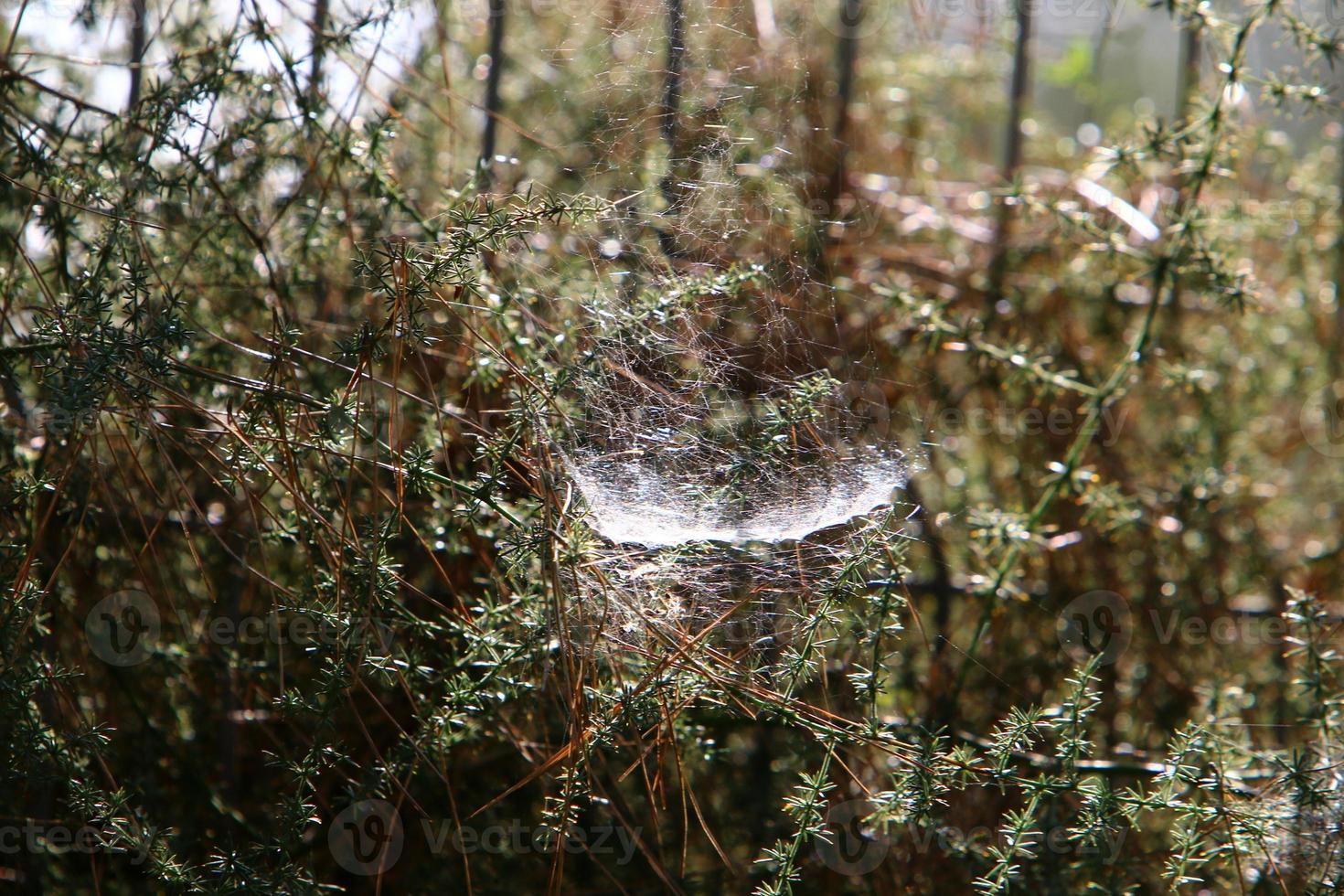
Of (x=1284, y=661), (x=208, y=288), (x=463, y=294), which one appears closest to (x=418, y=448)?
(x=463, y=294)

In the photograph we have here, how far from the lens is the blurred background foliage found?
1411 mm

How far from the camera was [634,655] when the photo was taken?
1.53 metres

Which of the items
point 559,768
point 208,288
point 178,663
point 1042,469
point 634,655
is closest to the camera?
point 634,655

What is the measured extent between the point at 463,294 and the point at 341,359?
23 cm

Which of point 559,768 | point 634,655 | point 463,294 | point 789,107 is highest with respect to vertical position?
point 789,107

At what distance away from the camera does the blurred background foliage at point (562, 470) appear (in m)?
1.41

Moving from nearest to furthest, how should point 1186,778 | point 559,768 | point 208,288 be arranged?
point 1186,778, point 559,768, point 208,288

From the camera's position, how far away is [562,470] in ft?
4.95

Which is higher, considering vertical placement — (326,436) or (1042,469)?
(1042,469)

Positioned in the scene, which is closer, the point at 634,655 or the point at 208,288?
the point at 634,655

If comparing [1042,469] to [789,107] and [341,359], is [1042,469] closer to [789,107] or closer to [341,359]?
[789,107]

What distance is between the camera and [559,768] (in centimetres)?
168

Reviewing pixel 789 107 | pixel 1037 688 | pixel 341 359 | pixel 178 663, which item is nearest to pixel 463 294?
pixel 341 359

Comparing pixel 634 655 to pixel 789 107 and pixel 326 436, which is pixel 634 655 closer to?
pixel 326 436
